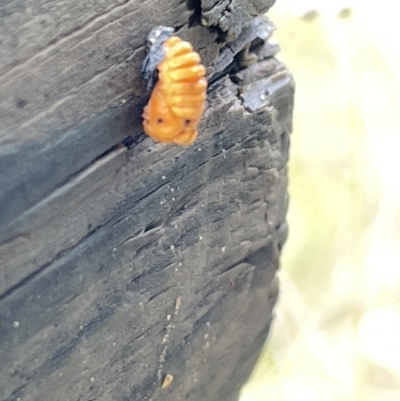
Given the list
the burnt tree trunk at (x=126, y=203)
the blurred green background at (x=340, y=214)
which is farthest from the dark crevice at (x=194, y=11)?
the blurred green background at (x=340, y=214)

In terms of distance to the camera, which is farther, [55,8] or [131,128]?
[131,128]

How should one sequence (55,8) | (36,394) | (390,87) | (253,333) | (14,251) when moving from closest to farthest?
(55,8) < (14,251) < (36,394) < (253,333) < (390,87)

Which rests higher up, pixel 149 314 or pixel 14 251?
pixel 14 251

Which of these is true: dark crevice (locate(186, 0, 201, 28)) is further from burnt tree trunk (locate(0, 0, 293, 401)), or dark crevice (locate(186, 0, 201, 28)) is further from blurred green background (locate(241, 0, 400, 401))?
blurred green background (locate(241, 0, 400, 401))

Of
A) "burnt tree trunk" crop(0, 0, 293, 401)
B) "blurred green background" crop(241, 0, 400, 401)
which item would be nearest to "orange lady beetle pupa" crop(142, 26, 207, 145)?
"burnt tree trunk" crop(0, 0, 293, 401)

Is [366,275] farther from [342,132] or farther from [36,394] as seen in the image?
[36,394]

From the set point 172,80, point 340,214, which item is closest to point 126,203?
point 172,80

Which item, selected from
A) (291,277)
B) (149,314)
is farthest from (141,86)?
(291,277)

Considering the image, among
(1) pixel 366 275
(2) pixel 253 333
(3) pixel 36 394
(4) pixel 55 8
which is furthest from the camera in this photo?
(1) pixel 366 275
